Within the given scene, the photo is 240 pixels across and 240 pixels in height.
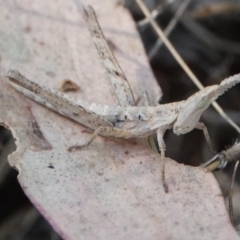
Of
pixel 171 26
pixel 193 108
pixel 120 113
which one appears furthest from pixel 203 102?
pixel 171 26

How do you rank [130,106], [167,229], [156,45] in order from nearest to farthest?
[167,229] < [130,106] < [156,45]

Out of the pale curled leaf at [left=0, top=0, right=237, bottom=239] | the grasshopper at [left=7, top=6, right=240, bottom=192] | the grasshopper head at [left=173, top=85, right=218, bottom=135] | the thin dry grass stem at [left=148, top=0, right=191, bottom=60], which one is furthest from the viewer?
the thin dry grass stem at [left=148, top=0, right=191, bottom=60]

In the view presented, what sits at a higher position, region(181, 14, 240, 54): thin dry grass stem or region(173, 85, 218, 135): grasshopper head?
region(181, 14, 240, 54): thin dry grass stem

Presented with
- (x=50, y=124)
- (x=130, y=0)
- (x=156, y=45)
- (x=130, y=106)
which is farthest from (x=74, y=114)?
(x=130, y=0)

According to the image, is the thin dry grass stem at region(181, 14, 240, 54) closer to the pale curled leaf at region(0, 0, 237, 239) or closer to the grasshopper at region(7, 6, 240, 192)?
the pale curled leaf at region(0, 0, 237, 239)

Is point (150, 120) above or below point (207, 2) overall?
below

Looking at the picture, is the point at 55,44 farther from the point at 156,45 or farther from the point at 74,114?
the point at 156,45

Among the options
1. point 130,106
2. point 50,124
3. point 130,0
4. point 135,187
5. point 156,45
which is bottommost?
point 135,187

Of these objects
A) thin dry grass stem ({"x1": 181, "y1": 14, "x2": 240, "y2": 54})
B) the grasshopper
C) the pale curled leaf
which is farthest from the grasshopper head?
thin dry grass stem ({"x1": 181, "y1": 14, "x2": 240, "y2": 54})
